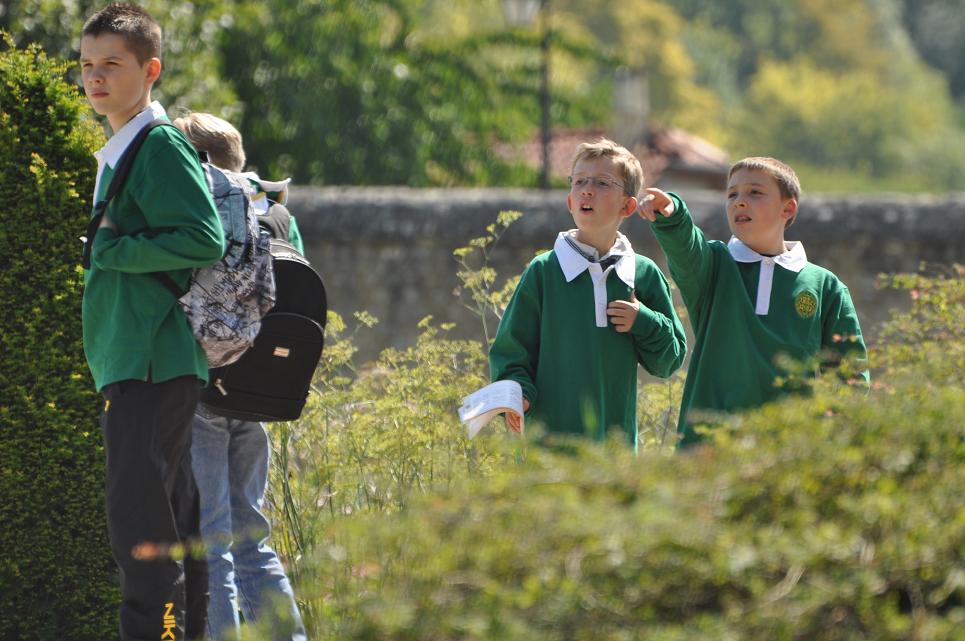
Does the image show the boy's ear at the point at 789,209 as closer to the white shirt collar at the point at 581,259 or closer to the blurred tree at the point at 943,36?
the white shirt collar at the point at 581,259

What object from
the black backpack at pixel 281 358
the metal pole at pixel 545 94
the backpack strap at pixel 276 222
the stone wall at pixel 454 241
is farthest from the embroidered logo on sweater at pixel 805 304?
the metal pole at pixel 545 94

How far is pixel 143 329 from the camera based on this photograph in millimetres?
3678

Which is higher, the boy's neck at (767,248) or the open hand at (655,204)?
the open hand at (655,204)

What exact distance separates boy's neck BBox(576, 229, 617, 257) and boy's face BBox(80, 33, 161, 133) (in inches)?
50.2

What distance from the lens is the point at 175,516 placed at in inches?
151

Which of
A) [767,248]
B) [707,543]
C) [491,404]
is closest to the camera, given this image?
[707,543]

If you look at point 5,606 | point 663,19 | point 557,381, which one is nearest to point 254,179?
point 557,381

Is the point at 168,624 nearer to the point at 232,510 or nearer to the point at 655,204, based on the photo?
the point at 232,510

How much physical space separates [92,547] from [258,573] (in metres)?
0.72

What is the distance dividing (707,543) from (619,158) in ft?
6.80

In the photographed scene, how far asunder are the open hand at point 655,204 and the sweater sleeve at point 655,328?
0.80 ft

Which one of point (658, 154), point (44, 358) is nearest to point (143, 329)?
point (44, 358)

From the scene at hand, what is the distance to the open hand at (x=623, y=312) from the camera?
4.23 meters

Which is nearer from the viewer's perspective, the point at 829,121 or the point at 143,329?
the point at 143,329
